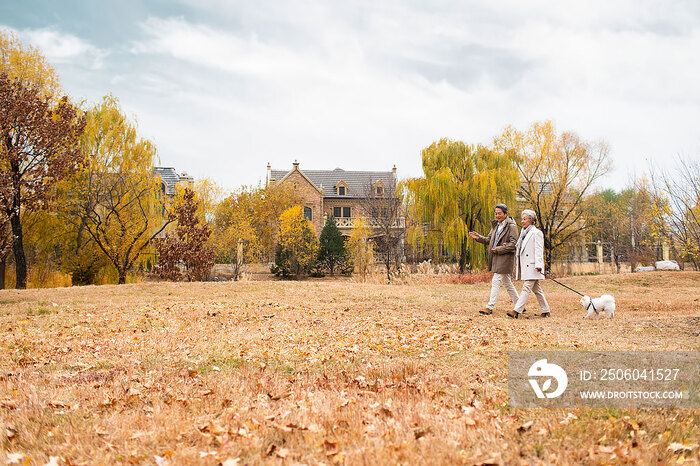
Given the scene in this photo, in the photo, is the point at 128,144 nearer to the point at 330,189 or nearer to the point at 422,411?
the point at 422,411

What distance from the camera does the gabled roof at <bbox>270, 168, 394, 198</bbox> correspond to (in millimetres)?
48156

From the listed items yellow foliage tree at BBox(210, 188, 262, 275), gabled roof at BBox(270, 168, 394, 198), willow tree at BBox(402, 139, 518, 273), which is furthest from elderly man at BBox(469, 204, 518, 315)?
gabled roof at BBox(270, 168, 394, 198)

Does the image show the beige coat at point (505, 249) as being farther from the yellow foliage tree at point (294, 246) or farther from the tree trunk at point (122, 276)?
the yellow foliage tree at point (294, 246)

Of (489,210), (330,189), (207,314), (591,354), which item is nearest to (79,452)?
(591,354)

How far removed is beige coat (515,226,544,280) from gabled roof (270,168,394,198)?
39125 mm

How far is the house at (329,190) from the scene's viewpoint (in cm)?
4491

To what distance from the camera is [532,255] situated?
8539mm

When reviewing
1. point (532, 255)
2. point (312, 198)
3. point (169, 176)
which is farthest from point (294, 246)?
point (532, 255)

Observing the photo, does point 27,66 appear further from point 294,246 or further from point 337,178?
point 337,178

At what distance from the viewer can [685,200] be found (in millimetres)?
16203

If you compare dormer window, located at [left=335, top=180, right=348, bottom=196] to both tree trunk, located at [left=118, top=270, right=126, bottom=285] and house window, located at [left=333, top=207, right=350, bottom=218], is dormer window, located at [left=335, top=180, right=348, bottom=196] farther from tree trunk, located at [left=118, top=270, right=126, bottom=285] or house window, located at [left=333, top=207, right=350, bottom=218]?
tree trunk, located at [left=118, top=270, right=126, bottom=285]

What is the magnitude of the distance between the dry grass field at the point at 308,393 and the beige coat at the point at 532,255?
84 centimetres

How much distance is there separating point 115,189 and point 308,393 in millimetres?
20622

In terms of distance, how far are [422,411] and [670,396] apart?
6.00ft
